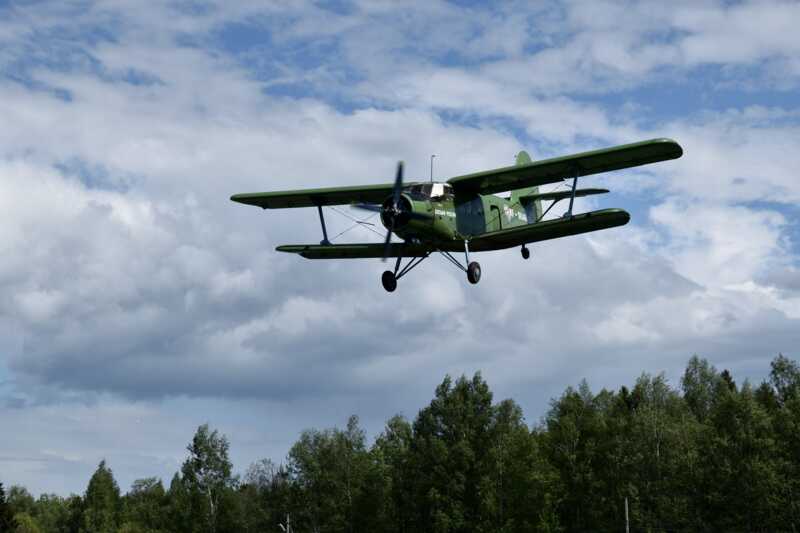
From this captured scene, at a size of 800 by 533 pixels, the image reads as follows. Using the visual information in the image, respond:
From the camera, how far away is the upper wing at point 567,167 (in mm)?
34875

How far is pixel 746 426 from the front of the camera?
69.9 meters

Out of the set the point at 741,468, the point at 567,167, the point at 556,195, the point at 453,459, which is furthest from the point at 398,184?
the point at 453,459

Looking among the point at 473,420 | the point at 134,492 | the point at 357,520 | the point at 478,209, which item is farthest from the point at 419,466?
the point at 134,492

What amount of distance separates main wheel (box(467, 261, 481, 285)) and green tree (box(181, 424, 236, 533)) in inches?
2648

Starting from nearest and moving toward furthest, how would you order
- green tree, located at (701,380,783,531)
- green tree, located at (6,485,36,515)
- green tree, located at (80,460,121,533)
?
1. green tree, located at (701,380,783,531)
2. green tree, located at (80,460,121,533)
3. green tree, located at (6,485,36,515)

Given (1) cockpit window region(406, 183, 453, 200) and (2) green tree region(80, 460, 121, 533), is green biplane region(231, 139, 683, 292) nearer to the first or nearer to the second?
(1) cockpit window region(406, 183, 453, 200)

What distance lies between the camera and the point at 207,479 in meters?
99.4

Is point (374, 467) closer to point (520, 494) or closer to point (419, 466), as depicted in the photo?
point (419, 466)

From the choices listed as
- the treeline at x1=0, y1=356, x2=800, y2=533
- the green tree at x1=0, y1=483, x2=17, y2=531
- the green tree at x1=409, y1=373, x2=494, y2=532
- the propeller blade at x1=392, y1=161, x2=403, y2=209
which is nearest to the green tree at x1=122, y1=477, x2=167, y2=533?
the treeline at x1=0, y1=356, x2=800, y2=533

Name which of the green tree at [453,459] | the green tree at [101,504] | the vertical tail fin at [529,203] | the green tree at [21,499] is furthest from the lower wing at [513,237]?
the green tree at [21,499]

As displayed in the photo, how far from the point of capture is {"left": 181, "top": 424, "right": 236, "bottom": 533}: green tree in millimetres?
97438

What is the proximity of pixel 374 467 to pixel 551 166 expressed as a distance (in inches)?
2210

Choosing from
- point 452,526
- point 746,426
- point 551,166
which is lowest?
point 452,526

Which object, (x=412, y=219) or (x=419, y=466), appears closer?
(x=412, y=219)
